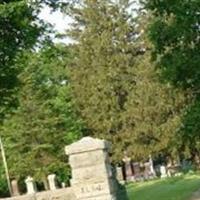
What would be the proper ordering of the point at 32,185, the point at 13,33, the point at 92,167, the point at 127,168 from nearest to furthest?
1. the point at 92,167
2. the point at 13,33
3. the point at 32,185
4. the point at 127,168

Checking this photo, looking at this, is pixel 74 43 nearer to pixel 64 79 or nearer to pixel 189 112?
pixel 64 79

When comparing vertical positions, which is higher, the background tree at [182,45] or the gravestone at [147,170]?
the background tree at [182,45]

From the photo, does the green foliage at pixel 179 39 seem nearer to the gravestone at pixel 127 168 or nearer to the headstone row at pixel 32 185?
the headstone row at pixel 32 185

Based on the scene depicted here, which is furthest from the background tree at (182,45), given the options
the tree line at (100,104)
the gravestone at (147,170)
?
the gravestone at (147,170)

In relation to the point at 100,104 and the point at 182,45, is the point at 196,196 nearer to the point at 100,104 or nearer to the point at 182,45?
the point at 182,45

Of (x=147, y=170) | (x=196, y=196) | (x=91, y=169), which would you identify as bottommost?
(x=147, y=170)

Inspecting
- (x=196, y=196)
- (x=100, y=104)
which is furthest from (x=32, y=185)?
(x=196, y=196)

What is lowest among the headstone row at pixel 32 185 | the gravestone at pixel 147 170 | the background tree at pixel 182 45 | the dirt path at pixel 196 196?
the gravestone at pixel 147 170

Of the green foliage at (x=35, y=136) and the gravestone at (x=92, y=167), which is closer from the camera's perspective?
the gravestone at (x=92, y=167)

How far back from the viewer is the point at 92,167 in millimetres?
14398

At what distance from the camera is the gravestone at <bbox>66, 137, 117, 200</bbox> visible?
1434 cm

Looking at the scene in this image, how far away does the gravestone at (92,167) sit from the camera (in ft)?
47.1

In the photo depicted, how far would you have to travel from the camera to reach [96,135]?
58.4 metres

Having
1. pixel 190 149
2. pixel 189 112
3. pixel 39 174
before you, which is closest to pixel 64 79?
pixel 39 174
